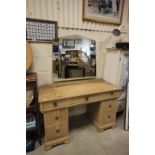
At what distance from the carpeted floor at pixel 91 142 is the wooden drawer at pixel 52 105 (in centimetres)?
59

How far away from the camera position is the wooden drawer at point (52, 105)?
5.81 ft

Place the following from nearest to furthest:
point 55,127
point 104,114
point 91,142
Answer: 1. point 55,127
2. point 91,142
3. point 104,114

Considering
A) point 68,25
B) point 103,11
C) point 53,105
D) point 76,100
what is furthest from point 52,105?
point 103,11

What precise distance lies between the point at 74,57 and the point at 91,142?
4.46 feet

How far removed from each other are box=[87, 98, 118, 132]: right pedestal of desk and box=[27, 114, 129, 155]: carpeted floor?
0.30 ft

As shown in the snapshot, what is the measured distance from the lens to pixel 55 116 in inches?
74.7

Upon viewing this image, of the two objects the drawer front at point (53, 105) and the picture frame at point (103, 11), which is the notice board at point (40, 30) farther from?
the drawer front at point (53, 105)

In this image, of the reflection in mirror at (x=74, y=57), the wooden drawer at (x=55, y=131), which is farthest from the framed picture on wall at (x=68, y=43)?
the wooden drawer at (x=55, y=131)

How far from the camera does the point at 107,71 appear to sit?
2691 mm

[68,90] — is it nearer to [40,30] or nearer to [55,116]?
[55,116]

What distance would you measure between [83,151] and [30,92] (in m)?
1.04

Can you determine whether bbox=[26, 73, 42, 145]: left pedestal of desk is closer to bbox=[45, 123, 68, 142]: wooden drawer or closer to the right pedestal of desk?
bbox=[45, 123, 68, 142]: wooden drawer

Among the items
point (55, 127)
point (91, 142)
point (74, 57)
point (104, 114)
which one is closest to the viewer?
point (55, 127)
